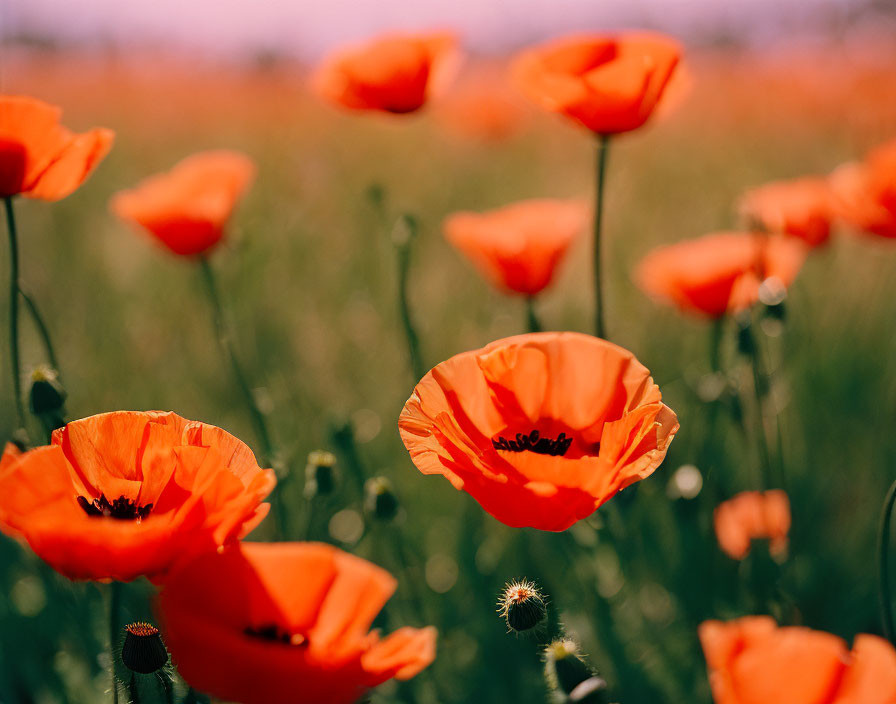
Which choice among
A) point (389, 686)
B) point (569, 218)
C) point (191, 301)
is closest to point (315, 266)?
point (191, 301)

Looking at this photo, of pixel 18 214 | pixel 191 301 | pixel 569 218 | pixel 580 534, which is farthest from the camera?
pixel 18 214

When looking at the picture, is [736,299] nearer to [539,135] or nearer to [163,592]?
[163,592]

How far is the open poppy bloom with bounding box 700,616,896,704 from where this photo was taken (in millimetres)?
490

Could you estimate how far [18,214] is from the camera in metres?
2.56

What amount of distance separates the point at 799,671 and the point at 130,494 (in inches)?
18.4

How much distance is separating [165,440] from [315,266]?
1534 millimetres

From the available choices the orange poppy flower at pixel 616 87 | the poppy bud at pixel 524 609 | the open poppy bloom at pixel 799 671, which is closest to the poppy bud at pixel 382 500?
the poppy bud at pixel 524 609

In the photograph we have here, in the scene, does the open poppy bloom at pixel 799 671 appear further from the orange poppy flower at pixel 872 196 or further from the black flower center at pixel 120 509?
the orange poppy flower at pixel 872 196

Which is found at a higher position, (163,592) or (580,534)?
(163,592)

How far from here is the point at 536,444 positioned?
0.71 m

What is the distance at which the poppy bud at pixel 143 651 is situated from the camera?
21.4 inches

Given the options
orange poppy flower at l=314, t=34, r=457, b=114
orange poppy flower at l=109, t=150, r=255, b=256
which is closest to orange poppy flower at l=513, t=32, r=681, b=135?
orange poppy flower at l=314, t=34, r=457, b=114

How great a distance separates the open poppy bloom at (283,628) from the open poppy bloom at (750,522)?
64 centimetres

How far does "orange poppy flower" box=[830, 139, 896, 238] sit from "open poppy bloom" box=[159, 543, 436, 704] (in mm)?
995
